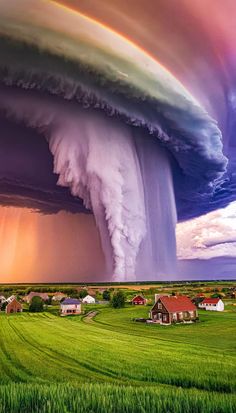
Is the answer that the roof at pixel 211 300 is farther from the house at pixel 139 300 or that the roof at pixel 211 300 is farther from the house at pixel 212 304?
the house at pixel 139 300

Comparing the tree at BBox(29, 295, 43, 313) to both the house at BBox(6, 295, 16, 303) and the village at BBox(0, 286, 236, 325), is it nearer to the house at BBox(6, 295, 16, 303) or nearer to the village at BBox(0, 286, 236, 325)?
the village at BBox(0, 286, 236, 325)

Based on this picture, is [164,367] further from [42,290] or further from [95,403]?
[42,290]

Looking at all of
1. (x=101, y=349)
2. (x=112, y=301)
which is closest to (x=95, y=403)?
(x=101, y=349)

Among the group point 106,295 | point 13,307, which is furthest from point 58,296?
point 106,295

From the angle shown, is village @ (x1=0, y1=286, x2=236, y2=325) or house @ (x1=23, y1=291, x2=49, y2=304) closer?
village @ (x1=0, y1=286, x2=236, y2=325)

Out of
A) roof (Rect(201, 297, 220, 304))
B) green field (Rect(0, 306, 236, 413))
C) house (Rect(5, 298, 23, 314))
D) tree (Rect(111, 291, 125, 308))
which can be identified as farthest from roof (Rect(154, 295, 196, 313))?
house (Rect(5, 298, 23, 314))

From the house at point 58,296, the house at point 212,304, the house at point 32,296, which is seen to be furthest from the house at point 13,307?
the house at point 212,304

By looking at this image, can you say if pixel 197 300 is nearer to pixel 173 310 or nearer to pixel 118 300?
pixel 173 310

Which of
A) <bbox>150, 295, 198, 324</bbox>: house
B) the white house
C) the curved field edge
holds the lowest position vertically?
the curved field edge
